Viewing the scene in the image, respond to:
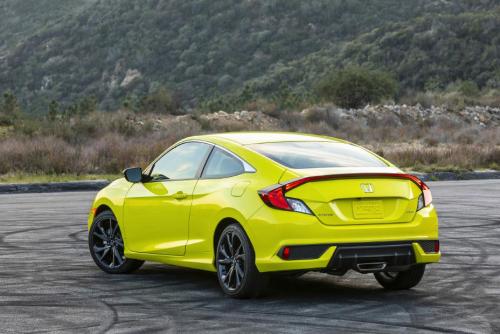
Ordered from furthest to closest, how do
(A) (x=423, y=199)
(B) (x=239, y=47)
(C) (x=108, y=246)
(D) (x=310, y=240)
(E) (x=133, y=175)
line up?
(B) (x=239, y=47), (C) (x=108, y=246), (E) (x=133, y=175), (A) (x=423, y=199), (D) (x=310, y=240)

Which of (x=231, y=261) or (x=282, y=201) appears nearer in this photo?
(x=282, y=201)

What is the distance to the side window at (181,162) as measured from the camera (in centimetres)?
966

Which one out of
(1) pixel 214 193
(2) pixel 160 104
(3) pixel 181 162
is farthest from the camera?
(2) pixel 160 104

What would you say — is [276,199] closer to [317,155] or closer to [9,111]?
[317,155]

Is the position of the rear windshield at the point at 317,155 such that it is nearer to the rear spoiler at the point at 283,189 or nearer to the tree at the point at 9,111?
the rear spoiler at the point at 283,189

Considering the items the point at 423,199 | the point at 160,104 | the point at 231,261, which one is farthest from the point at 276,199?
the point at 160,104

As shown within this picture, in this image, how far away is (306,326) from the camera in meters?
7.50

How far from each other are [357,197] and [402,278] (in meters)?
1.24

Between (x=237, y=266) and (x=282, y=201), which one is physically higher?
(x=282, y=201)

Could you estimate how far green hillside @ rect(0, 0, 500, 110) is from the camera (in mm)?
70562

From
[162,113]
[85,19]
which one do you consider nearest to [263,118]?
[162,113]

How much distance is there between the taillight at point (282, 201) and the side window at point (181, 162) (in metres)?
1.36

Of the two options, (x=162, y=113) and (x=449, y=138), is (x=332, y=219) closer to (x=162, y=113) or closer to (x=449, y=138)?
(x=449, y=138)

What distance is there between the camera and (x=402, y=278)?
9203mm
